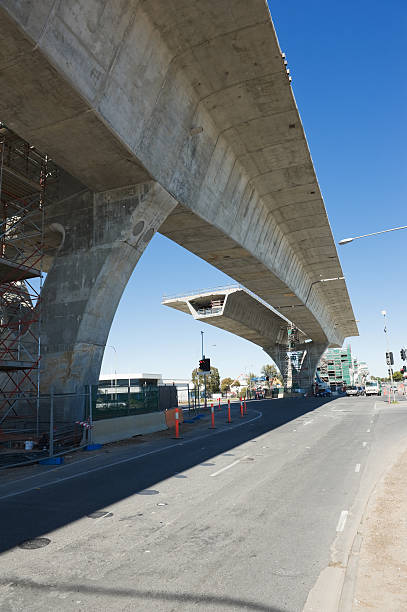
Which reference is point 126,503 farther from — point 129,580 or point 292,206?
point 292,206

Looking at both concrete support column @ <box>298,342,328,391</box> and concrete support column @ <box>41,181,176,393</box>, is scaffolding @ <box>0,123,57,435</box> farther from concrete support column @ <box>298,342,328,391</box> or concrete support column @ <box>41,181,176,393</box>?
concrete support column @ <box>298,342,328,391</box>

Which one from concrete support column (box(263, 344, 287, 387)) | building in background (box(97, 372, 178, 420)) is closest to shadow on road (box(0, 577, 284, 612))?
building in background (box(97, 372, 178, 420))

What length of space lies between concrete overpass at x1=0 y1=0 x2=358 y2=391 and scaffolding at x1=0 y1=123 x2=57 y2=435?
0.99 m

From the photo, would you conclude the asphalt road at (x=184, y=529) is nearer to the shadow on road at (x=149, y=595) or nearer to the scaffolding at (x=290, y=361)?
the shadow on road at (x=149, y=595)

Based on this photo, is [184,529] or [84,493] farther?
[84,493]

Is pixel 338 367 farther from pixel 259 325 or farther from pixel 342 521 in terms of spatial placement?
pixel 342 521

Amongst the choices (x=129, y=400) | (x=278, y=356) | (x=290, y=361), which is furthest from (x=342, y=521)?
(x=278, y=356)

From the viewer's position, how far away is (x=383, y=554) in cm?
540

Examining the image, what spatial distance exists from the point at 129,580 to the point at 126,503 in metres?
3.50

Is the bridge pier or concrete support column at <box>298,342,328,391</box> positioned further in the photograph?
the bridge pier

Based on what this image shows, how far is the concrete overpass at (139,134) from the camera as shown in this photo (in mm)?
10625

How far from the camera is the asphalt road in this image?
462 cm

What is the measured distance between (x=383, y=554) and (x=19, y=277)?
1563 centimetres

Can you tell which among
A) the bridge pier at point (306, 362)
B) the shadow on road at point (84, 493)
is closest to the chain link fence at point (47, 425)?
the shadow on road at point (84, 493)
